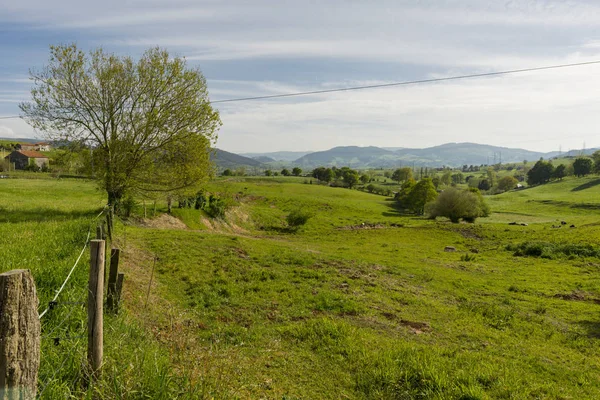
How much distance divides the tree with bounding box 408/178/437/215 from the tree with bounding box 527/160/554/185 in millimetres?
109200

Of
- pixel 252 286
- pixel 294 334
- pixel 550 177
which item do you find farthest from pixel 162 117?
pixel 550 177

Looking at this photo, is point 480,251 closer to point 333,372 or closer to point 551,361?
point 551,361

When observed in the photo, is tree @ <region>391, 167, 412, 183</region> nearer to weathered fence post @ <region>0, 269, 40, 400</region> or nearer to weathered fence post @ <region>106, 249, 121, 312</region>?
weathered fence post @ <region>106, 249, 121, 312</region>

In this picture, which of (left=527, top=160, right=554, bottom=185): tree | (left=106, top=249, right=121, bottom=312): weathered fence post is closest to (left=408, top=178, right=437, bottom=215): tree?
(left=106, top=249, right=121, bottom=312): weathered fence post

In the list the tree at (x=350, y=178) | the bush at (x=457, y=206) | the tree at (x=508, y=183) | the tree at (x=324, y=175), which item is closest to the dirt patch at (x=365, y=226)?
the bush at (x=457, y=206)

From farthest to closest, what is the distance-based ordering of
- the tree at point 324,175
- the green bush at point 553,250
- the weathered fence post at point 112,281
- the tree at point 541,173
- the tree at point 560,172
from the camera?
the tree at point 541,173
the tree at point 560,172
the tree at point 324,175
the green bush at point 553,250
the weathered fence post at point 112,281

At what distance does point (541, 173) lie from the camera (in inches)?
6388

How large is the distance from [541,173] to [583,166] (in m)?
16.2

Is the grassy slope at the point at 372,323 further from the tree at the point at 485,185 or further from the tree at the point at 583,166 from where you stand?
the tree at the point at 485,185

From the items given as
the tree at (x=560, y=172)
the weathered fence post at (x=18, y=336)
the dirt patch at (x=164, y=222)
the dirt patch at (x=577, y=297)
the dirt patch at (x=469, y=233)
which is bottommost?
the dirt patch at (x=469, y=233)

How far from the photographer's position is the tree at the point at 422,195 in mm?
85250

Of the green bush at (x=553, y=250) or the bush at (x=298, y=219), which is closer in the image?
the green bush at (x=553, y=250)

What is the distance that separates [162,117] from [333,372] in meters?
22.7

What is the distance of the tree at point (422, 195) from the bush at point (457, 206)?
1180 cm
